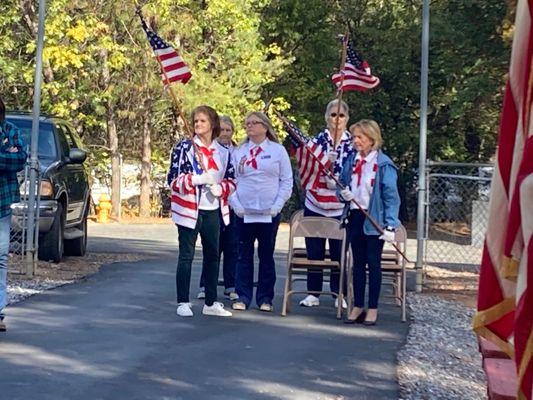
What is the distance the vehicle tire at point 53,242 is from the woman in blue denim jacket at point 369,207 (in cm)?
509

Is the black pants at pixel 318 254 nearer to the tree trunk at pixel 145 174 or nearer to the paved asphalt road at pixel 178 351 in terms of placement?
the paved asphalt road at pixel 178 351

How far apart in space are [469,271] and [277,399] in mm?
9135

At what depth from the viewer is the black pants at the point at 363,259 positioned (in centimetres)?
989

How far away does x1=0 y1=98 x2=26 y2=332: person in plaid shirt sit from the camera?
834 centimetres

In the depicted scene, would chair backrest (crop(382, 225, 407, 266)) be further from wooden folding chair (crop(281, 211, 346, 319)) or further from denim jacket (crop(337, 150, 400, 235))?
wooden folding chair (crop(281, 211, 346, 319))

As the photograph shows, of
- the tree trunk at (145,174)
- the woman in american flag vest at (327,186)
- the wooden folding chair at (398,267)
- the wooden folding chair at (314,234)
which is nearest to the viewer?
the wooden folding chair at (398,267)

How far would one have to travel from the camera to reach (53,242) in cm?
1394

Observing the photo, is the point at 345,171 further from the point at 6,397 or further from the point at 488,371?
the point at 488,371

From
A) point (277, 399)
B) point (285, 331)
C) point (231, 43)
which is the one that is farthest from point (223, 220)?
point (231, 43)

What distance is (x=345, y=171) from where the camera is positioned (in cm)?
1026

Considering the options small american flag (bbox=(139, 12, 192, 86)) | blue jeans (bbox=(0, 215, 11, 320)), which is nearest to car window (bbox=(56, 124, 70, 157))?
small american flag (bbox=(139, 12, 192, 86))

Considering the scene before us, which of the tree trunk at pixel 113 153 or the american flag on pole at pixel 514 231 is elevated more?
the tree trunk at pixel 113 153

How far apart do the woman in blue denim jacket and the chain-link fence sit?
15.0 ft

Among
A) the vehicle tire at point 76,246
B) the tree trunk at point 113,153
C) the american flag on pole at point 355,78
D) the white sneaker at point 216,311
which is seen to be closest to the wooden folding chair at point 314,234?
the white sneaker at point 216,311
